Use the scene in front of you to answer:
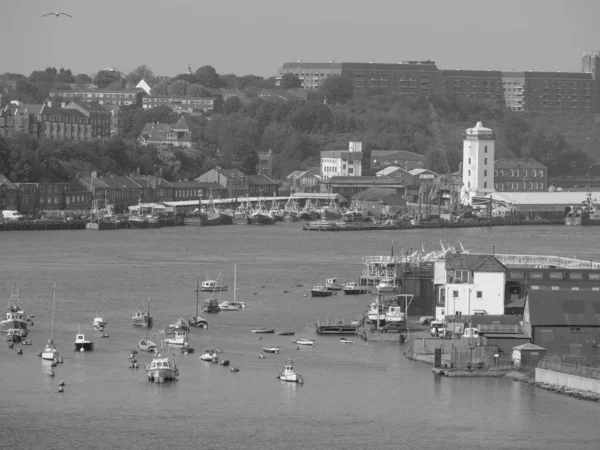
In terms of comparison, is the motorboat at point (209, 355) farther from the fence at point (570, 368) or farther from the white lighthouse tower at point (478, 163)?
the white lighthouse tower at point (478, 163)

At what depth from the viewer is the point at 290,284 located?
111 ft

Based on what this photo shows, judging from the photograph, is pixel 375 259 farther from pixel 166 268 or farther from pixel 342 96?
pixel 342 96

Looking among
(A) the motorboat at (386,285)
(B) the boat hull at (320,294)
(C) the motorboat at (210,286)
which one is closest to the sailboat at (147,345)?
(A) the motorboat at (386,285)

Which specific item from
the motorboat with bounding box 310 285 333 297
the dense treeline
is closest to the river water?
the motorboat with bounding box 310 285 333 297

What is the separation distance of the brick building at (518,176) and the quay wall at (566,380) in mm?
48730

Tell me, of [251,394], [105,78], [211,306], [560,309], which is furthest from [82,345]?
[105,78]

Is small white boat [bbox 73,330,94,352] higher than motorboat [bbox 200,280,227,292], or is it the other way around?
motorboat [bbox 200,280,227,292]

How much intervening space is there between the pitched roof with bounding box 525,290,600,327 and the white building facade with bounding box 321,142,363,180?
50.2 meters

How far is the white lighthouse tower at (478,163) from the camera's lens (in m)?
68.0

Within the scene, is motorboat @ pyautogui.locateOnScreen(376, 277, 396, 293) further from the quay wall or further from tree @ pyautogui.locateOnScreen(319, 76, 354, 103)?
tree @ pyautogui.locateOnScreen(319, 76, 354, 103)

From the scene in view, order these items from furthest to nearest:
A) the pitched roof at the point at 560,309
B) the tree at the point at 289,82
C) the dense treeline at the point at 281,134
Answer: the tree at the point at 289,82 → the dense treeline at the point at 281,134 → the pitched roof at the point at 560,309

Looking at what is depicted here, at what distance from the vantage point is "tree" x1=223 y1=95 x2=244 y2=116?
9244 centimetres

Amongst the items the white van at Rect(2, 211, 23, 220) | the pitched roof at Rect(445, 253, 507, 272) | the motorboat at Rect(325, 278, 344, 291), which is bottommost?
the motorboat at Rect(325, 278, 344, 291)

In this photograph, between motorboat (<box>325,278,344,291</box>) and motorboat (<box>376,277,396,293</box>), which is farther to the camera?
motorboat (<box>325,278,344,291</box>)
